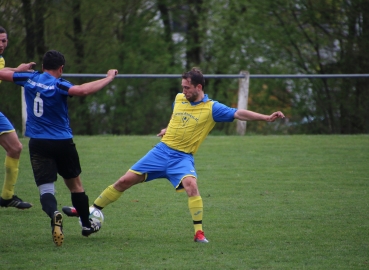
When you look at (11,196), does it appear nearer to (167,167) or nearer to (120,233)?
(120,233)

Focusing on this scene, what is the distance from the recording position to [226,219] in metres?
7.17

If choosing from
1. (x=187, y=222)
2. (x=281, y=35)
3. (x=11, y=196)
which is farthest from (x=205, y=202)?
(x=281, y=35)

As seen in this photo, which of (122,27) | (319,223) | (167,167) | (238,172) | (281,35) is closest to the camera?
(167,167)

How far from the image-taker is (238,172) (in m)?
10.3

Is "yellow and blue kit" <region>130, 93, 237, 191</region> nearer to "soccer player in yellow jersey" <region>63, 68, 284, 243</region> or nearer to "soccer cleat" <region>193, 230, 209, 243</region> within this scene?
"soccer player in yellow jersey" <region>63, 68, 284, 243</region>

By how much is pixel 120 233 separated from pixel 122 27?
55.3 ft

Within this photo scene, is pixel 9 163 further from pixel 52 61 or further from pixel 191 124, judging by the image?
pixel 191 124

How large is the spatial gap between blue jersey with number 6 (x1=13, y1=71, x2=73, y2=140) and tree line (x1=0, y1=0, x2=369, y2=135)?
36.9 ft

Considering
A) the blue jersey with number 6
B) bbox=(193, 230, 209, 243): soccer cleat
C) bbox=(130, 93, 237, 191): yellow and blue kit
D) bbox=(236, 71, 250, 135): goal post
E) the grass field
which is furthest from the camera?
bbox=(236, 71, 250, 135): goal post

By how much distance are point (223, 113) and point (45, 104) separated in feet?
5.87

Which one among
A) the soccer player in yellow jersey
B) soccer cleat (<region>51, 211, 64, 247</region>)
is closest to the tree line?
the soccer player in yellow jersey

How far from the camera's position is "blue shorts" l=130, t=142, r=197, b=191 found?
627 centimetres

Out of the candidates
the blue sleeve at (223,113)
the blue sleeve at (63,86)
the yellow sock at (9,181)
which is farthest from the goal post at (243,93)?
the blue sleeve at (63,86)

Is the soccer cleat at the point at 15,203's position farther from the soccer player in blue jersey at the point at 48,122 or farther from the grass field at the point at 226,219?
the soccer player in blue jersey at the point at 48,122
